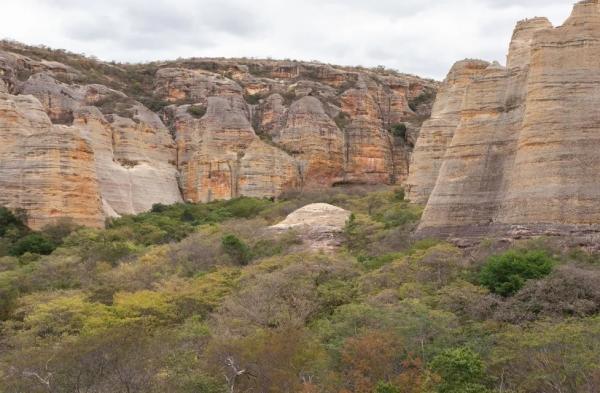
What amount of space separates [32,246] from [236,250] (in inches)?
368

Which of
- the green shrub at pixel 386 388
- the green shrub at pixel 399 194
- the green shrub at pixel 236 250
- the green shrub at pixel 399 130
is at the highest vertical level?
A: the green shrub at pixel 399 130

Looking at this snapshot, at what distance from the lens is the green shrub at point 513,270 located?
22.5 m

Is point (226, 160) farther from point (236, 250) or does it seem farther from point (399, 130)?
point (236, 250)

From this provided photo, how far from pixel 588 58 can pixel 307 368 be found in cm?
1326

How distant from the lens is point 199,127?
2195 inches

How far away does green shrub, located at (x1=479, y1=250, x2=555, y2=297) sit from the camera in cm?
2248

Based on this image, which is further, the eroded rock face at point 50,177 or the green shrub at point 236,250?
the eroded rock face at point 50,177

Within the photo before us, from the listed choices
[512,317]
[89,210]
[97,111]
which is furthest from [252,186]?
[512,317]

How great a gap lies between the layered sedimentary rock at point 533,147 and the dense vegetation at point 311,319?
51.1 inches

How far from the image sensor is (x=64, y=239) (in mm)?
37406

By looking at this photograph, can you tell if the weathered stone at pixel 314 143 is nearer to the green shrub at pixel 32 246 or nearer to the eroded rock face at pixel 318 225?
the eroded rock face at pixel 318 225

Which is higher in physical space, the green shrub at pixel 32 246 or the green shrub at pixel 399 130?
the green shrub at pixel 399 130

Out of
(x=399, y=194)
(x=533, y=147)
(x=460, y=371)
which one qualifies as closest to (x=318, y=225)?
(x=399, y=194)

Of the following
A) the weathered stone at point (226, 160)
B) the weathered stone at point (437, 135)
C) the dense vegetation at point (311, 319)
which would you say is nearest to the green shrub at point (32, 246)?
the dense vegetation at point (311, 319)
